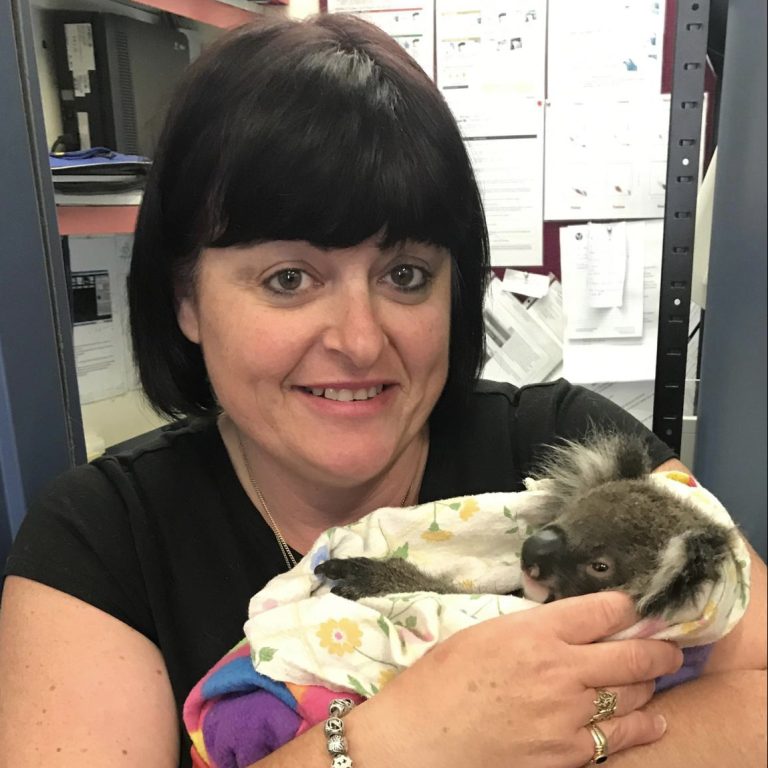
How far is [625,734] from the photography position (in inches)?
23.9

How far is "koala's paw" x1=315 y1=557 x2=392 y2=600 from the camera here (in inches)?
30.0

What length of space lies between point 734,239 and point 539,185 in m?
1.88

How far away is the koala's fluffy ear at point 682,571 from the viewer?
54 centimetres

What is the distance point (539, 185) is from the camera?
6.61 feet

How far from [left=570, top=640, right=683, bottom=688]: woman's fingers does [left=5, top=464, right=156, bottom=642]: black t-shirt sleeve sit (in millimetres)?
546

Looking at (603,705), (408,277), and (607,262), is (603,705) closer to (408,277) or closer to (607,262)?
A: (408,277)

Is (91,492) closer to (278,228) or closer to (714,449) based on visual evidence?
(278,228)

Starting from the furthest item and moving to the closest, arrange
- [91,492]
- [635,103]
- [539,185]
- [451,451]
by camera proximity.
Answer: [539,185]
[635,103]
[451,451]
[91,492]

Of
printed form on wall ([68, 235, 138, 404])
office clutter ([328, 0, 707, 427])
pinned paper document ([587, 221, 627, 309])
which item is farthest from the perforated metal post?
printed form on wall ([68, 235, 138, 404])

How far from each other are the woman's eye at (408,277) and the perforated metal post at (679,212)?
320mm

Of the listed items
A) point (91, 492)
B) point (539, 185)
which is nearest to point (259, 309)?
point (91, 492)

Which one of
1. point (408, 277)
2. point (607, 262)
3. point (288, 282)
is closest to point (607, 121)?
point (607, 262)

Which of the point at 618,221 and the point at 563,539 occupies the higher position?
the point at 618,221

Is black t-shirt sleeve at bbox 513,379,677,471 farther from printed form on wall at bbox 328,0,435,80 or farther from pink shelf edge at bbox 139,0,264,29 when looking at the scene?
pink shelf edge at bbox 139,0,264,29
